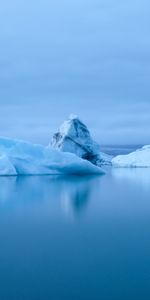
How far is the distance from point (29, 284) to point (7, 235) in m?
1.28

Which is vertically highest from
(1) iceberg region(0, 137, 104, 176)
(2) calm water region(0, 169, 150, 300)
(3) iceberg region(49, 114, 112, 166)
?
(3) iceberg region(49, 114, 112, 166)

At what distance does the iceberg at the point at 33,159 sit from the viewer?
1175cm

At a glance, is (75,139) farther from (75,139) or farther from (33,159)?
(33,159)

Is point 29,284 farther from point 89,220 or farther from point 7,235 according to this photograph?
point 89,220

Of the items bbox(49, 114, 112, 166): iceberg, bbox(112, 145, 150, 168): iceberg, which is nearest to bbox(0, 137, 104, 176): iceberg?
bbox(49, 114, 112, 166): iceberg

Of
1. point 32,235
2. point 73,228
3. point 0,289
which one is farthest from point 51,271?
point 73,228

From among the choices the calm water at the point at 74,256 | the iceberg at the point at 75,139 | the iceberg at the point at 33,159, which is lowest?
the calm water at the point at 74,256

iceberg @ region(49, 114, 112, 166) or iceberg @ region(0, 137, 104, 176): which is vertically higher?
iceberg @ region(49, 114, 112, 166)

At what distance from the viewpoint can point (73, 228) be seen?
359cm

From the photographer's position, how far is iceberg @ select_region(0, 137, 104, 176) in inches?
463

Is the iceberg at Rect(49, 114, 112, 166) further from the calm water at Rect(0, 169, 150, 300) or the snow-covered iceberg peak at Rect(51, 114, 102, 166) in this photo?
the calm water at Rect(0, 169, 150, 300)

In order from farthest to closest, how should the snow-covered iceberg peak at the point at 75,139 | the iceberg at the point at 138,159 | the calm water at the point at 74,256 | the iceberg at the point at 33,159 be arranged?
the iceberg at the point at 138,159, the snow-covered iceberg peak at the point at 75,139, the iceberg at the point at 33,159, the calm water at the point at 74,256

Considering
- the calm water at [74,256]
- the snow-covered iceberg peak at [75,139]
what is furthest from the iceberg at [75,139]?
the calm water at [74,256]

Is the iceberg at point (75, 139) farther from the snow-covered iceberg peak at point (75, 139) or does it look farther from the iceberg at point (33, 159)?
the iceberg at point (33, 159)
